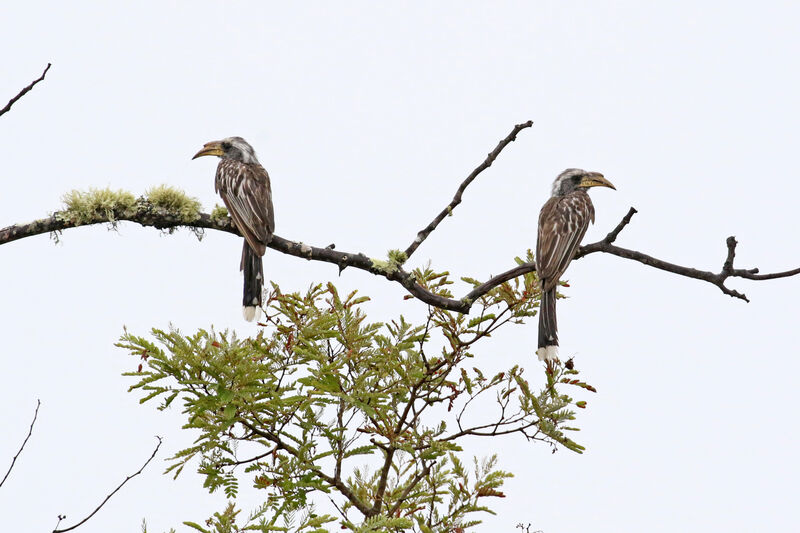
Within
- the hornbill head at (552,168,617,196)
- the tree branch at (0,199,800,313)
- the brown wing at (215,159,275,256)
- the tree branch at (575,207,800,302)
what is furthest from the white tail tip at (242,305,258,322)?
the hornbill head at (552,168,617,196)

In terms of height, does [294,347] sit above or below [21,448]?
above

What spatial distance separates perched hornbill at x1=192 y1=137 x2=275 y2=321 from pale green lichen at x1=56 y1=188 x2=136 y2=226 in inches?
36.8

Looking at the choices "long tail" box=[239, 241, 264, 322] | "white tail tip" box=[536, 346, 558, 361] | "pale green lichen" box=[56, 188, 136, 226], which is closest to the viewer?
"pale green lichen" box=[56, 188, 136, 226]

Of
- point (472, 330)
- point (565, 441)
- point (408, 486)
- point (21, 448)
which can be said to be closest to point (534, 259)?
point (472, 330)

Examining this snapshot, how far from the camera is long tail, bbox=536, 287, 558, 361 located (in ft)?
21.0

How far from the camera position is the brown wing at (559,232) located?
21.0 feet

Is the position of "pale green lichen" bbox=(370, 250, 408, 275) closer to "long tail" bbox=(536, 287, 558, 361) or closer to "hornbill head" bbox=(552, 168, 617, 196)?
"long tail" bbox=(536, 287, 558, 361)

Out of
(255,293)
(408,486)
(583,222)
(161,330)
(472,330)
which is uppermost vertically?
(583,222)

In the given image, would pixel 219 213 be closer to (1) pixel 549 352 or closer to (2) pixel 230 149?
(2) pixel 230 149

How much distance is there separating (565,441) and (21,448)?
3.37 metres

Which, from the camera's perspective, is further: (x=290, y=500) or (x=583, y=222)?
(x=583, y=222)

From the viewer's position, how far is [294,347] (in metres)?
5.40

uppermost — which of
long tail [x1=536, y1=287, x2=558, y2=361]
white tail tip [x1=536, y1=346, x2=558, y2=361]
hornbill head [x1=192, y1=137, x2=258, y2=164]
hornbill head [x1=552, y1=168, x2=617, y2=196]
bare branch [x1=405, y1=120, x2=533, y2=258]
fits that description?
hornbill head [x1=192, y1=137, x2=258, y2=164]

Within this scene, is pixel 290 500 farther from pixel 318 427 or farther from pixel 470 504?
pixel 470 504
